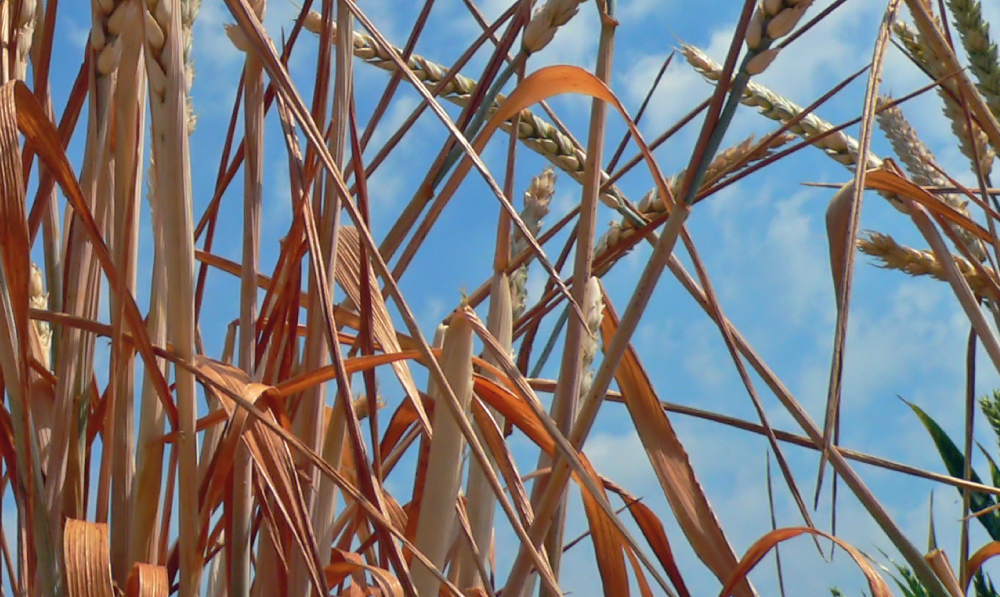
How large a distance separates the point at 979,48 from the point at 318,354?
0.67 m

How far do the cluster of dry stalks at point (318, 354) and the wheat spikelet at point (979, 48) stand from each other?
0.34 m

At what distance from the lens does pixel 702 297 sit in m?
0.45

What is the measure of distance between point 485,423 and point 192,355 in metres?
0.13

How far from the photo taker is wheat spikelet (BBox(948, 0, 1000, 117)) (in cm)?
81

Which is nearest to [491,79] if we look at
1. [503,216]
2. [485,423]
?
[503,216]

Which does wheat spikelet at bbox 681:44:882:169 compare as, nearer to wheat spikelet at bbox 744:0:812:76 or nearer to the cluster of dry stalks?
the cluster of dry stalks

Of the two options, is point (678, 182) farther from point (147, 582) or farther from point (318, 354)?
point (147, 582)

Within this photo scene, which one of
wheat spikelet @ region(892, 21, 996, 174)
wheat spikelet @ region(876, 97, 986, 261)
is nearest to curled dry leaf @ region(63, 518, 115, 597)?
wheat spikelet @ region(892, 21, 996, 174)

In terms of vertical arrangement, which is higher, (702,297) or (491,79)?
(491,79)

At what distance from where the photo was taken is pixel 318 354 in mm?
454

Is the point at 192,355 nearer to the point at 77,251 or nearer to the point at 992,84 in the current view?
the point at 77,251

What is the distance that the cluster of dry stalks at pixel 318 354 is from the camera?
0.35 metres

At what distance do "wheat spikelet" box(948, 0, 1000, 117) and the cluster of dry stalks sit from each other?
0.34m

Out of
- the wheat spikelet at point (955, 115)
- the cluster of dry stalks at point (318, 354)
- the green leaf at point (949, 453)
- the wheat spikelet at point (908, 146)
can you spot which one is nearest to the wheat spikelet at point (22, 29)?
the cluster of dry stalks at point (318, 354)
